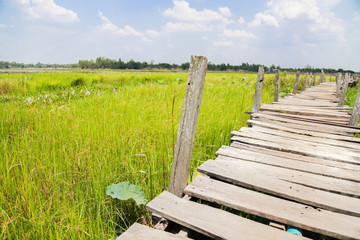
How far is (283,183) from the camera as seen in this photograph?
2211 mm

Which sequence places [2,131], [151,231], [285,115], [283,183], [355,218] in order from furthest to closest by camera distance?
1. [285,115]
2. [2,131]
3. [283,183]
4. [355,218]
5. [151,231]

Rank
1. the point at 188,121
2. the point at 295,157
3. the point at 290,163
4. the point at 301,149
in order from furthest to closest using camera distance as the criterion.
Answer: the point at 301,149, the point at 295,157, the point at 290,163, the point at 188,121

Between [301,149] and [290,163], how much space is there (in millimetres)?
586

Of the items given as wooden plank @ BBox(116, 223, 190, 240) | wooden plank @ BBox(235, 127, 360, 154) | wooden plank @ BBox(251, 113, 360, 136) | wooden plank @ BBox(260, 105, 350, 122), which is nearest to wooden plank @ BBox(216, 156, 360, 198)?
wooden plank @ BBox(235, 127, 360, 154)

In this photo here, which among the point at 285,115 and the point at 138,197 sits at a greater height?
the point at 285,115

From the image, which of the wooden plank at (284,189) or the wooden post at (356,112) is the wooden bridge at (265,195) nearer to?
the wooden plank at (284,189)

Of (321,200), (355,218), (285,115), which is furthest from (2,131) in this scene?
(285,115)

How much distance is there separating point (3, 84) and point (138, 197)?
8632 millimetres

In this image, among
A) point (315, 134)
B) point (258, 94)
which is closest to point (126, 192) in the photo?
point (315, 134)

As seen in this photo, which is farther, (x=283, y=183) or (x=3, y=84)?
(x=3, y=84)

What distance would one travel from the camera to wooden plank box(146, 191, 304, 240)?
5.10 ft

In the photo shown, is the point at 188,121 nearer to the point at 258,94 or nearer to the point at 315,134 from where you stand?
the point at 315,134

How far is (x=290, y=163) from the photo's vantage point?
2.68 m

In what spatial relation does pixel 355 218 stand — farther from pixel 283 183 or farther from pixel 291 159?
pixel 291 159
